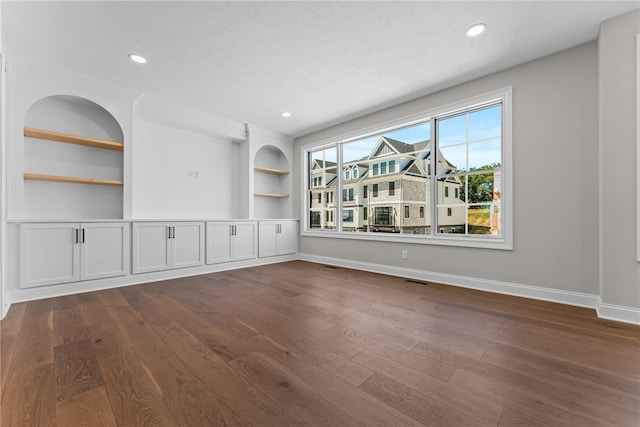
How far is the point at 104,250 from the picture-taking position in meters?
3.39

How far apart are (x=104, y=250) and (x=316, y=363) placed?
3292 mm

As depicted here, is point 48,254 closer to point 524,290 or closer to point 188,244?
point 188,244

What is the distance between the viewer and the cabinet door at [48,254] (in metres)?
2.91

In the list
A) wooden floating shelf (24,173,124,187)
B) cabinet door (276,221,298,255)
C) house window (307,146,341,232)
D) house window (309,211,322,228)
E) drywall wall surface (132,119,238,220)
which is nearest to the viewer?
wooden floating shelf (24,173,124,187)

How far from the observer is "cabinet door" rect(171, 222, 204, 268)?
4035 mm

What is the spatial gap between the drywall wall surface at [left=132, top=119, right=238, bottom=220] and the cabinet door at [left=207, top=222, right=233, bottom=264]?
615 millimetres

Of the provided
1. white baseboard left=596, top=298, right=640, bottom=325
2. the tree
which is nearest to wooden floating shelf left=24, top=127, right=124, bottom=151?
the tree

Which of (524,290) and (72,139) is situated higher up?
(72,139)

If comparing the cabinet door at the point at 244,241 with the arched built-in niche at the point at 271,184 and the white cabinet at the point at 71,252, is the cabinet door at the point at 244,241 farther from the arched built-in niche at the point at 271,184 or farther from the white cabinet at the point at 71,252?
the white cabinet at the point at 71,252

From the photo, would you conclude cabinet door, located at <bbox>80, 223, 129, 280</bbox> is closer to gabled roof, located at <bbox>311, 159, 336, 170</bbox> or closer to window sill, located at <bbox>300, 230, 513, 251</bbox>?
window sill, located at <bbox>300, 230, 513, 251</bbox>

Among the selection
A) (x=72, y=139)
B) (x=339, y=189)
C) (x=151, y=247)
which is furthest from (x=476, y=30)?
(x=72, y=139)

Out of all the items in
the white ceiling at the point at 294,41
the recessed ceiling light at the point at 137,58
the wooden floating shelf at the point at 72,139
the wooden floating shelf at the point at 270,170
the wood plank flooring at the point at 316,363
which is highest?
the white ceiling at the point at 294,41

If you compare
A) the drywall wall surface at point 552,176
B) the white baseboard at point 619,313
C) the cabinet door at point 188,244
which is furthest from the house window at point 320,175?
the white baseboard at point 619,313

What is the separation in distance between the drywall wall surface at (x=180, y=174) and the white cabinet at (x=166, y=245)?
0.55 meters
